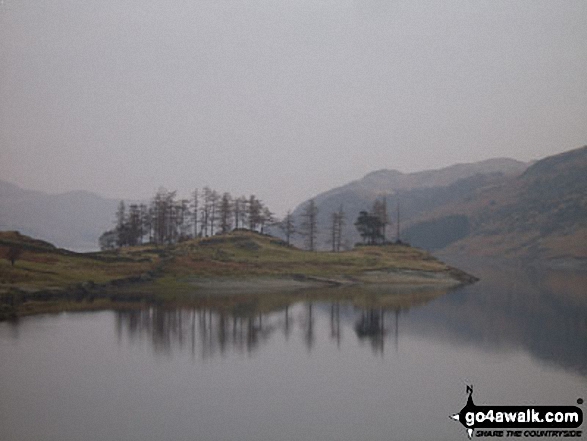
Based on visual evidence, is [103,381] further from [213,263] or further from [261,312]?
[213,263]

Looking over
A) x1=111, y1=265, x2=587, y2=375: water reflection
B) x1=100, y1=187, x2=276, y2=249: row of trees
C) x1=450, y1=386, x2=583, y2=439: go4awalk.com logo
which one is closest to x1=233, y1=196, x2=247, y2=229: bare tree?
x1=100, y1=187, x2=276, y2=249: row of trees

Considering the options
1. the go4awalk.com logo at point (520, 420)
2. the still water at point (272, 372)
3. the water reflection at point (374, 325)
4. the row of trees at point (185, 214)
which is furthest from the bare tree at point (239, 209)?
the go4awalk.com logo at point (520, 420)

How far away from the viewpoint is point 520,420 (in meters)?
38.5

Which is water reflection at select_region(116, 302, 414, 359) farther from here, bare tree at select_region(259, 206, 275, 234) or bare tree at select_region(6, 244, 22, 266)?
bare tree at select_region(259, 206, 275, 234)

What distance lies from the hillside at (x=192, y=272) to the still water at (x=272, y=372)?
50.0 feet

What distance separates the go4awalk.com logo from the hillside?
61.3 m

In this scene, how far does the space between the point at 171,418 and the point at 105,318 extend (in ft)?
138

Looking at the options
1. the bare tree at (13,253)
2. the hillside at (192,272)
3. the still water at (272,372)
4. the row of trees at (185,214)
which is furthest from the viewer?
the row of trees at (185,214)

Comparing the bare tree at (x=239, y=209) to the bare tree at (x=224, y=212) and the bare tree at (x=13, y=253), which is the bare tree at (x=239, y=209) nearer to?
the bare tree at (x=224, y=212)

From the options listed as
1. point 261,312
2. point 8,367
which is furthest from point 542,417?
point 261,312

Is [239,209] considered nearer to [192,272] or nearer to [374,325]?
[192,272]

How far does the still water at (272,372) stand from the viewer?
37.0 meters

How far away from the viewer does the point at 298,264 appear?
5300 inches

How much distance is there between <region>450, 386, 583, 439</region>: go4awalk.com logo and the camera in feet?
117
